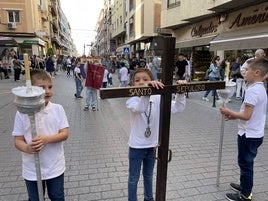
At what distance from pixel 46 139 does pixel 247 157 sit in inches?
88.9

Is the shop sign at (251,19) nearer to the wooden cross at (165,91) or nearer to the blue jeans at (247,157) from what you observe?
the blue jeans at (247,157)

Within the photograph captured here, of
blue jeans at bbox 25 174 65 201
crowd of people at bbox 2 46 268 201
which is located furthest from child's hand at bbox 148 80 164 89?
blue jeans at bbox 25 174 65 201

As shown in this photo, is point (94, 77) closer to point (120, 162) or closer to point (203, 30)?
point (120, 162)

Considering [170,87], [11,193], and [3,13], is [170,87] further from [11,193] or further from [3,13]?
[3,13]

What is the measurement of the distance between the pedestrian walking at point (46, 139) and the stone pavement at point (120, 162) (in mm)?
1206

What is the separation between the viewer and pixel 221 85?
2365 mm

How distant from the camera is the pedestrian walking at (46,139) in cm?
209

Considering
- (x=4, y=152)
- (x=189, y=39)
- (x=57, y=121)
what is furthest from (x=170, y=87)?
(x=189, y=39)

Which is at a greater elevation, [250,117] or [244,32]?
[244,32]

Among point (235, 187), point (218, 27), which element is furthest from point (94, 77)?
point (218, 27)

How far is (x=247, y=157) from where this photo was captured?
3.04m

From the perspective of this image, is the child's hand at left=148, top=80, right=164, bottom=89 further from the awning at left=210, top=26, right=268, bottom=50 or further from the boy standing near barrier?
the awning at left=210, top=26, right=268, bottom=50

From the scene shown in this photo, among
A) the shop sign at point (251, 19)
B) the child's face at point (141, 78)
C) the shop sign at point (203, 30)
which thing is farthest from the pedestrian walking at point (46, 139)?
the shop sign at point (203, 30)

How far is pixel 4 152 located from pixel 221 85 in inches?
168
